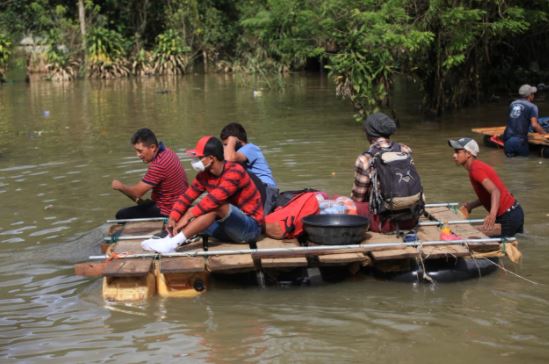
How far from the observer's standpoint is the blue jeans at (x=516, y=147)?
12.9 metres

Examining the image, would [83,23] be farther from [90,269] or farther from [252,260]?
[252,260]

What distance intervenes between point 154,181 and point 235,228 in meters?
1.46

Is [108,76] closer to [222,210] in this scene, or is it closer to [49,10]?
[49,10]

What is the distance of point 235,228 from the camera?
695cm

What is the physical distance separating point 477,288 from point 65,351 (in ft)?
12.0

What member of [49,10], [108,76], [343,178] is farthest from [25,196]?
[49,10]

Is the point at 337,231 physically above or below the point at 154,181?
below

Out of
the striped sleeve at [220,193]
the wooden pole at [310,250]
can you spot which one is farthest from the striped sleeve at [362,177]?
the striped sleeve at [220,193]

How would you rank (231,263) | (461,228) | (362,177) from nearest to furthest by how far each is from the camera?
(231,263), (362,177), (461,228)

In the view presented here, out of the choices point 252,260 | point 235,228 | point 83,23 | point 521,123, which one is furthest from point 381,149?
point 83,23

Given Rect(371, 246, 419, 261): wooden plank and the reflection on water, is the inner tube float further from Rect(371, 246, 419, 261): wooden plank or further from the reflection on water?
Rect(371, 246, 419, 261): wooden plank

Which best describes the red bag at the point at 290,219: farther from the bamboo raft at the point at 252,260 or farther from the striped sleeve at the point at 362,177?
the striped sleeve at the point at 362,177

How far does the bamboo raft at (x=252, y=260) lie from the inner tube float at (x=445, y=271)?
2.8 inches

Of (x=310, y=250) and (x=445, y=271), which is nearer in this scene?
(x=310, y=250)
